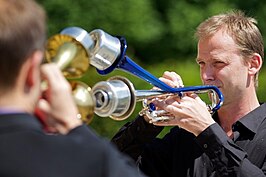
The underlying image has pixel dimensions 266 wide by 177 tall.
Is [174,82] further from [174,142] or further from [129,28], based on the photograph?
[129,28]

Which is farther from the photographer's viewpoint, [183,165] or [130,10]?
[130,10]

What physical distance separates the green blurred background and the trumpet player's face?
745cm

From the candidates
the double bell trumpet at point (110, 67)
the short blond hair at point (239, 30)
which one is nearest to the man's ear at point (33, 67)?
the double bell trumpet at point (110, 67)

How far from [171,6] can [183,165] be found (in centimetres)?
900

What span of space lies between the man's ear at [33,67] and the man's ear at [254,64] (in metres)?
2.18

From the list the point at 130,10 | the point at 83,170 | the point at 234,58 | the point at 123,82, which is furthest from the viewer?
the point at 130,10

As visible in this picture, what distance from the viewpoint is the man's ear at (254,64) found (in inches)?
161

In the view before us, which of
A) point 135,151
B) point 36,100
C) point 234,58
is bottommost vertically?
point 135,151

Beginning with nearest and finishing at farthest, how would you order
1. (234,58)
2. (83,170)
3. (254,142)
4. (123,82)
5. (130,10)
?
(83,170), (123,82), (254,142), (234,58), (130,10)

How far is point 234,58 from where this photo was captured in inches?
159

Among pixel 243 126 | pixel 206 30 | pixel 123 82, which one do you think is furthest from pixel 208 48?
pixel 123 82

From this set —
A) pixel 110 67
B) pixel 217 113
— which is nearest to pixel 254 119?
pixel 217 113

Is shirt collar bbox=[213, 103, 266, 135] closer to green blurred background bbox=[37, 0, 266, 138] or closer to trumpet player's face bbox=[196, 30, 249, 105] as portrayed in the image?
trumpet player's face bbox=[196, 30, 249, 105]

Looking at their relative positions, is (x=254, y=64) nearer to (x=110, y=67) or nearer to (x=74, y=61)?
(x=110, y=67)
